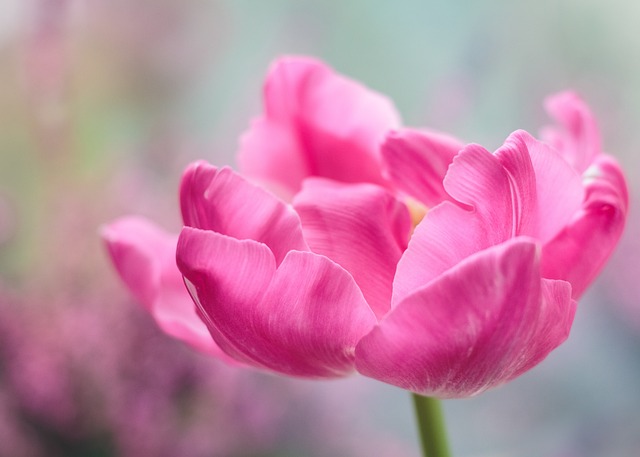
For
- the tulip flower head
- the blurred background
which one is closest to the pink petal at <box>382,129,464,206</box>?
the tulip flower head

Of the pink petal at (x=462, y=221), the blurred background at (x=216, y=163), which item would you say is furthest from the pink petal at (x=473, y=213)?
the blurred background at (x=216, y=163)

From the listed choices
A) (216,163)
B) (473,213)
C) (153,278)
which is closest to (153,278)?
(153,278)

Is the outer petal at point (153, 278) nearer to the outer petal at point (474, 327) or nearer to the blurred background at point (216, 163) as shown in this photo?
the outer petal at point (474, 327)

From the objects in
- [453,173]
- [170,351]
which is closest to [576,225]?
[453,173]

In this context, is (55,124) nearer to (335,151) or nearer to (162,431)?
(162,431)

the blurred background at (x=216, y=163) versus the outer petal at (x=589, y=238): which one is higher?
the outer petal at (x=589, y=238)
